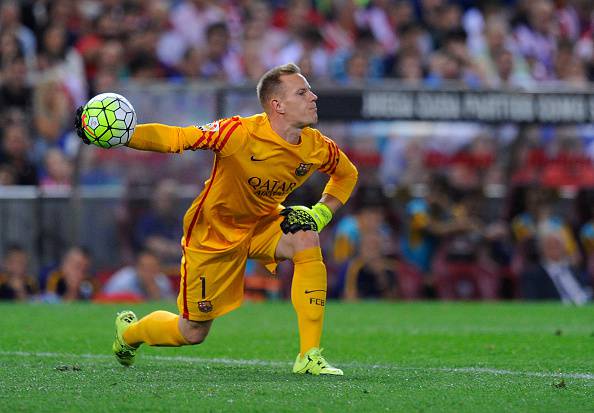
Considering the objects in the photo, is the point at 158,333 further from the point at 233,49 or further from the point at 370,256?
the point at 233,49

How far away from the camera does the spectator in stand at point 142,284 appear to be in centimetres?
1405

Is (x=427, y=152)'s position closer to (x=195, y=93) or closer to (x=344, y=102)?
(x=344, y=102)

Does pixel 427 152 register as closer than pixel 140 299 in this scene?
No

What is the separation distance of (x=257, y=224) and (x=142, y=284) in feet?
22.4

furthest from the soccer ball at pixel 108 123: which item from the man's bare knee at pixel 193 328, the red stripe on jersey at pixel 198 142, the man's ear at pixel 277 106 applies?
the man's bare knee at pixel 193 328

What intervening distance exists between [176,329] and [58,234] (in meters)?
7.60

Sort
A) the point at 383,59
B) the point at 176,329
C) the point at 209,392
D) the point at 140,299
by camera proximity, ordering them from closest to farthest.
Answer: the point at 209,392 < the point at 176,329 < the point at 140,299 < the point at 383,59

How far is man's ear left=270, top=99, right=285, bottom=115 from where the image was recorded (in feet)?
23.8

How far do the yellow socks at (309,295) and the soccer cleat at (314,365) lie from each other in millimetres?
40

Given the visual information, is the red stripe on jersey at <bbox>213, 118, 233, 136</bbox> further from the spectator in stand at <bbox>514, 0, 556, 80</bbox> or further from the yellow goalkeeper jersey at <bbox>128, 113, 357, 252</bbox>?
the spectator in stand at <bbox>514, 0, 556, 80</bbox>

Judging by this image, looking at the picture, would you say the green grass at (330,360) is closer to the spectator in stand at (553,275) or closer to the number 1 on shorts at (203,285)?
the number 1 on shorts at (203,285)

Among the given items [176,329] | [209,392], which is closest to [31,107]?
[176,329]

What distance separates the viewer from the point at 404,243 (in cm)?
1482

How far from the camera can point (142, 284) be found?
46.3 ft
